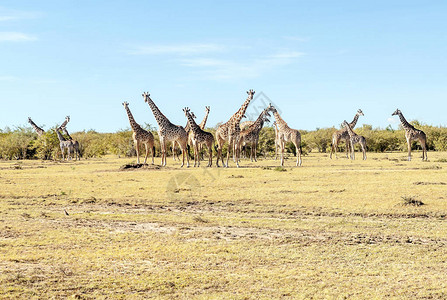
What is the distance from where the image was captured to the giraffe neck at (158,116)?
23464 millimetres

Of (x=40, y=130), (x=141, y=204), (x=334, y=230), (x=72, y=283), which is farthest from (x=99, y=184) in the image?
(x=40, y=130)

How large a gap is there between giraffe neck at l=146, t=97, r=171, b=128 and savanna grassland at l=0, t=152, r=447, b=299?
776 centimetres

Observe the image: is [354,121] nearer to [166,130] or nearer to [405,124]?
[405,124]

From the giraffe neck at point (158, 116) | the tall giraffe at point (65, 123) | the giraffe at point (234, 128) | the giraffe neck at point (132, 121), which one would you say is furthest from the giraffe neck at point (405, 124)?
the tall giraffe at point (65, 123)

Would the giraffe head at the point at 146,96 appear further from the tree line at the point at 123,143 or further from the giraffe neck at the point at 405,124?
the giraffe neck at the point at 405,124

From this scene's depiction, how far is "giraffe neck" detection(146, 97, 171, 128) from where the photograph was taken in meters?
23.5

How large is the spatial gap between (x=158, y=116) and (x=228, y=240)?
1543 centimetres

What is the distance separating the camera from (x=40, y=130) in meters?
36.9

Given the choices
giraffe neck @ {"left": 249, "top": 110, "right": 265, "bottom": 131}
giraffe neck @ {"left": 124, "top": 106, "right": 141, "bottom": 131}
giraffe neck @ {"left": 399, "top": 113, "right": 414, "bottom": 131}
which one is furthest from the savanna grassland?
giraffe neck @ {"left": 399, "top": 113, "right": 414, "bottom": 131}

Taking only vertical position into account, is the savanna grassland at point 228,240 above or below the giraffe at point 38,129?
below

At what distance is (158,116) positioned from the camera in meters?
23.5

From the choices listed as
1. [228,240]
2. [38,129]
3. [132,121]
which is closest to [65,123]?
[38,129]

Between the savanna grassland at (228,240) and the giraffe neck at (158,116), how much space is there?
776 centimetres

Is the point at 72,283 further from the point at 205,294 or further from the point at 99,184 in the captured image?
the point at 99,184
